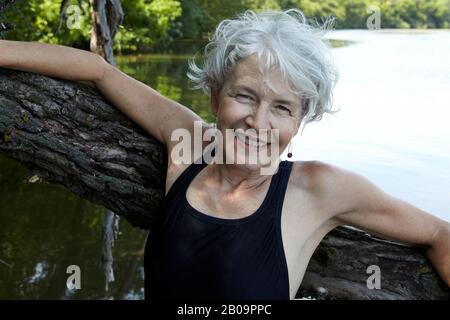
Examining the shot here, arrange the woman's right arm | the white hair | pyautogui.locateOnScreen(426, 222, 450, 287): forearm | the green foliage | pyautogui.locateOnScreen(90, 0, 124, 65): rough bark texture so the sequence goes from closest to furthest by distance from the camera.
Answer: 1. the white hair
2. pyautogui.locateOnScreen(426, 222, 450, 287): forearm
3. the woman's right arm
4. pyautogui.locateOnScreen(90, 0, 124, 65): rough bark texture
5. the green foliage

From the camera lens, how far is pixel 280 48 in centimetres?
154

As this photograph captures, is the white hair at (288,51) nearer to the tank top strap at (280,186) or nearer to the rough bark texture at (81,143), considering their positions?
the tank top strap at (280,186)

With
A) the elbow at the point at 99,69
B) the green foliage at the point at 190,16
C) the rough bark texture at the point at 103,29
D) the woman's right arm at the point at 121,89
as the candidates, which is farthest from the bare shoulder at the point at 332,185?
the green foliage at the point at 190,16

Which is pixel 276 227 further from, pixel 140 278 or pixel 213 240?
pixel 140 278

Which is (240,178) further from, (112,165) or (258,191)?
(112,165)

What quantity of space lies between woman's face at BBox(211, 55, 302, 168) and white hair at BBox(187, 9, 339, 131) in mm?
25

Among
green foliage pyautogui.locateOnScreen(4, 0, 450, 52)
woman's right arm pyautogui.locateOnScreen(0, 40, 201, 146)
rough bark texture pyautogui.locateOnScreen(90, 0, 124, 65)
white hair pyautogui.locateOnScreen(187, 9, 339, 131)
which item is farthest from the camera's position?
green foliage pyautogui.locateOnScreen(4, 0, 450, 52)

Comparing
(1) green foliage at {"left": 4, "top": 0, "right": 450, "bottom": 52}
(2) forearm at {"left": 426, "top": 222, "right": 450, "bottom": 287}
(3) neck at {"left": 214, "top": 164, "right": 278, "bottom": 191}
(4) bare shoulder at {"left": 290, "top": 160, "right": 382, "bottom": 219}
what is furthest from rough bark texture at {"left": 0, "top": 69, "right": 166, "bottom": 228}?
(1) green foliage at {"left": 4, "top": 0, "right": 450, "bottom": 52}

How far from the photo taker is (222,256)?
159 centimetres

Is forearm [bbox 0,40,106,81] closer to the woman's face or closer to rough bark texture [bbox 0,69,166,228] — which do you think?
rough bark texture [bbox 0,69,166,228]

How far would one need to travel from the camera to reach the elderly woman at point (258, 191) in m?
1.57

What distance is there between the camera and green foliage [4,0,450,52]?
51.2ft

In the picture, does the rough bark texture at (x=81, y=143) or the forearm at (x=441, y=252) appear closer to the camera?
the forearm at (x=441, y=252)

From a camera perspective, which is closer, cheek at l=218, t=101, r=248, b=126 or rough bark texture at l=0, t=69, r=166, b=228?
cheek at l=218, t=101, r=248, b=126
